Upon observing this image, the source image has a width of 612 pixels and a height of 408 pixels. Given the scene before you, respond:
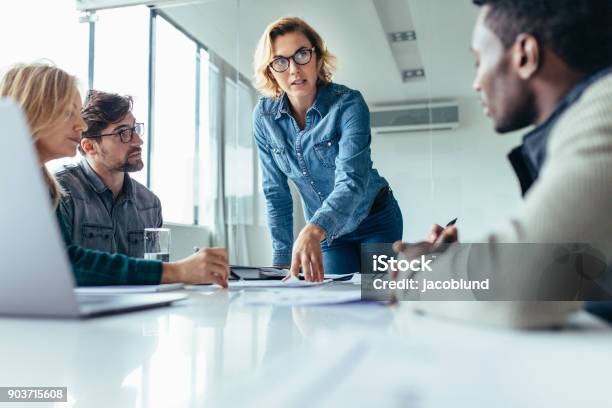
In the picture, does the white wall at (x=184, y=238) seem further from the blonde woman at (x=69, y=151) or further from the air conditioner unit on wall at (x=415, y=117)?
the blonde woman at (x=69, y=151)

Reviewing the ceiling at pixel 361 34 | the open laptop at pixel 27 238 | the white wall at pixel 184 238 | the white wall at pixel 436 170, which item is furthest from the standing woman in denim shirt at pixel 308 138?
the white wall at pixel 184 238

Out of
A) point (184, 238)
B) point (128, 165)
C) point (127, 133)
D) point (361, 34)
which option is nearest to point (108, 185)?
point (128, 165)

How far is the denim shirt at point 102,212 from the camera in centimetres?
139

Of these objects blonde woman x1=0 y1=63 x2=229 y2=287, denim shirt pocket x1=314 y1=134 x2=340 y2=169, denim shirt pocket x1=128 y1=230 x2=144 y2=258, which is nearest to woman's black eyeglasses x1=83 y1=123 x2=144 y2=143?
denim shirt pocket x1=128 y1=230 x2=144 y2=258

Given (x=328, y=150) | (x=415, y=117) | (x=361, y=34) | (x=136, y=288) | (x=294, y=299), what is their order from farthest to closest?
(x=361, y=34)
(x=415, y=117)
(x=328, y=150)
(x=136, y=288)
(x=294, y=299)

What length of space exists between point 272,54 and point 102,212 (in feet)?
2.14

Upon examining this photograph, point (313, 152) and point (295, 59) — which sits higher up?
point (295, 59)

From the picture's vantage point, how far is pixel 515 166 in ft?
1.65

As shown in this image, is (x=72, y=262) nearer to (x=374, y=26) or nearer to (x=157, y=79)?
(x=374, y=26)

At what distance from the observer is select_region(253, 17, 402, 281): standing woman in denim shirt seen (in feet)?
4.09

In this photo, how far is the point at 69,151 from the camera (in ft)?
3.42

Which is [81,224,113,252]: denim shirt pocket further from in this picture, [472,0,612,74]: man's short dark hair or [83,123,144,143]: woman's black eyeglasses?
[472,0,612,74]: man's short dark hair

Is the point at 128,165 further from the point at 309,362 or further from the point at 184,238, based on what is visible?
the point at 184,238

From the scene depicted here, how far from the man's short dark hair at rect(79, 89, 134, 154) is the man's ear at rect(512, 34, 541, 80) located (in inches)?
55.4
